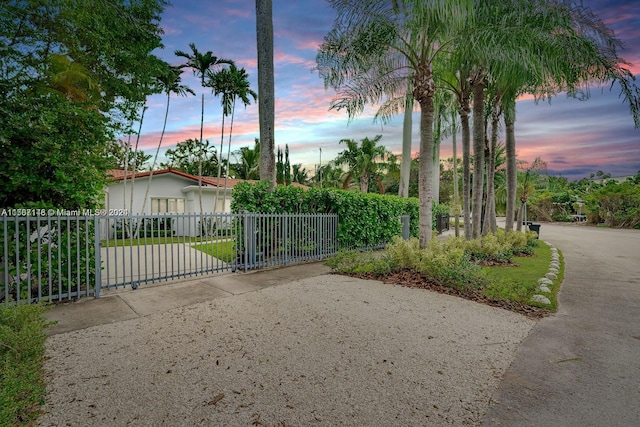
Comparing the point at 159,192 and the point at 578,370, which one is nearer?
the point at 578,370

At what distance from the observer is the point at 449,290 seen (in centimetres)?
634

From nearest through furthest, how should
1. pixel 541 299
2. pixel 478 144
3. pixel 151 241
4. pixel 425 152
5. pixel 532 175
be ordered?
pixel 541 299
pixel 151 241
pixel 425 152
pixel 478 144
pixel 532 175

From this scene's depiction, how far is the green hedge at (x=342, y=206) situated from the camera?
28.4 feet

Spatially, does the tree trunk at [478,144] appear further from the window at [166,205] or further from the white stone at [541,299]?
the window at [166,205]

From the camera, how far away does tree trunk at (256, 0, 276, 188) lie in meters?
10.0

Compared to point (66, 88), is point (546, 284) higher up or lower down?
lower down

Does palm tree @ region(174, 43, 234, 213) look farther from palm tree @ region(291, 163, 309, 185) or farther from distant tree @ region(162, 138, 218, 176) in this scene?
palm tree @ region(291, 163, 309, 185)

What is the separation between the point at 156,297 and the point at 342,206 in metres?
6.58

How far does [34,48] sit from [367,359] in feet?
31.4

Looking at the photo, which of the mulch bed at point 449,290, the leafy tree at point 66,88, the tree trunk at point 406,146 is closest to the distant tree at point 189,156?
the tree trunk at point 406,146

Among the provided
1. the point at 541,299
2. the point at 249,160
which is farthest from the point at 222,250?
the point at 249,160

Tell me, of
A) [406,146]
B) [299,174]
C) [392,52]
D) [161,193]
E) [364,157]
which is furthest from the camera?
[299,174]

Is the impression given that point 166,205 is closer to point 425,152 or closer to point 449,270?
point 425,152

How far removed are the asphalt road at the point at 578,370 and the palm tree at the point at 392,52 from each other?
368 cm
